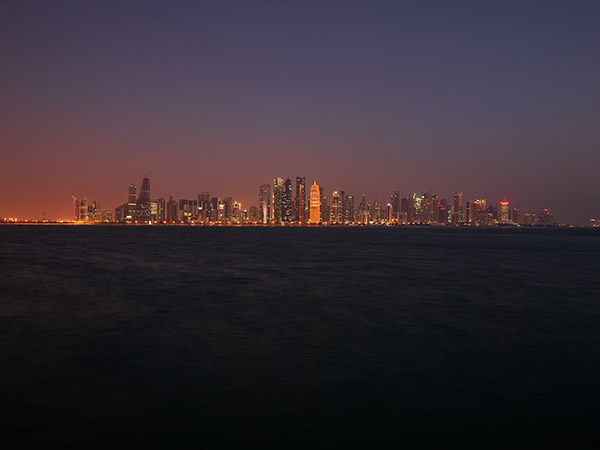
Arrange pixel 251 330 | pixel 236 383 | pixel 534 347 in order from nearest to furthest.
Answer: pixel 236 383, pixel 534 347, pixel 251 330

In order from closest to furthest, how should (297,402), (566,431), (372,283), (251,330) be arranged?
(566,431) → (297,402) → (251,330) → (372,283)

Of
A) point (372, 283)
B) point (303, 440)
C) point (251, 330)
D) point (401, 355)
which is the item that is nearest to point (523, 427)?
point (303, 440)

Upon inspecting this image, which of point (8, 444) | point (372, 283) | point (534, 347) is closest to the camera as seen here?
point (8, 444)

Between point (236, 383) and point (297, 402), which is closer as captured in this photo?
point (297, 402)

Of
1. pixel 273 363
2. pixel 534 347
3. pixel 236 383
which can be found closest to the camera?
pixel 236 383

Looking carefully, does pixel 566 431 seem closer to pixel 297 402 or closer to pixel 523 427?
pixel 523 427

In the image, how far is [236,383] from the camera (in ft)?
40.8

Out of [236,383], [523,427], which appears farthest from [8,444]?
[523,427]

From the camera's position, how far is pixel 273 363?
14.5 meters

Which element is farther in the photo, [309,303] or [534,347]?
[309,303]

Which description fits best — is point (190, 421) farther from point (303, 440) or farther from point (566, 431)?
point (566, 431)

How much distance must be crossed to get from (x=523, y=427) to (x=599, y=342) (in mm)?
10256

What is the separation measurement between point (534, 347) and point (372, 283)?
20233 mm

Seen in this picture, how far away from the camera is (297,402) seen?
11.0 meters
